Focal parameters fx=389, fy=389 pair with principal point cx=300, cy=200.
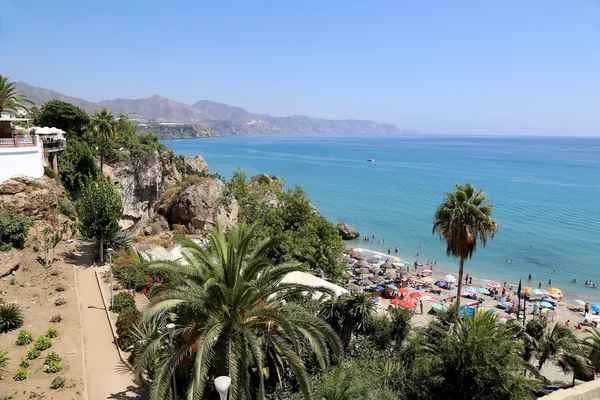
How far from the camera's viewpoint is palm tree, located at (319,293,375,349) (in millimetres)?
12328

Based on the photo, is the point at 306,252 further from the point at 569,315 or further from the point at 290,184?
the point at 290,184

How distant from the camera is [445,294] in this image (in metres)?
31.8

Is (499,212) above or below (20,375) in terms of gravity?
below

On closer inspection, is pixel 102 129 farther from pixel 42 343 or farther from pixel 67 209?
pixel 42 343

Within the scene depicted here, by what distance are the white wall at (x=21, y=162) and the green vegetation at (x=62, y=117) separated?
9.71 m

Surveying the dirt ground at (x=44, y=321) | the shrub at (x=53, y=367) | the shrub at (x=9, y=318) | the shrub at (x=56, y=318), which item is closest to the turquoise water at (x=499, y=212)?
the dirt ground at (x=44, y=321)

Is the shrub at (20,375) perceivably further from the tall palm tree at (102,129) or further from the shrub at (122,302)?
the tall palm tree at (102,129)

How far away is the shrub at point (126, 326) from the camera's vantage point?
509 inches

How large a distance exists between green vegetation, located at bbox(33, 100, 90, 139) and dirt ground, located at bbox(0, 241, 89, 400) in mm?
16139

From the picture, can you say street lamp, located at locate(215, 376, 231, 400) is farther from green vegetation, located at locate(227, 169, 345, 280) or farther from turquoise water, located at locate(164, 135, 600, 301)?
turquoise water, located at locate(164, 135, 600, 301)

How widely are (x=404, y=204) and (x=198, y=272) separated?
6010 centimetres

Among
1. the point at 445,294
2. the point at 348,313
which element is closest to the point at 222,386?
the point at 348,313

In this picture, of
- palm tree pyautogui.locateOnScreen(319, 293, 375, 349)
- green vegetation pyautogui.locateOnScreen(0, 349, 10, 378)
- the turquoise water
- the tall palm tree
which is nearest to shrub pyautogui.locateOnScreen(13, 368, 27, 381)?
green vegetation pyautogui.locateOnScreen(0, 349, 10, 378)

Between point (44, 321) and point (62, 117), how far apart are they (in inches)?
971
